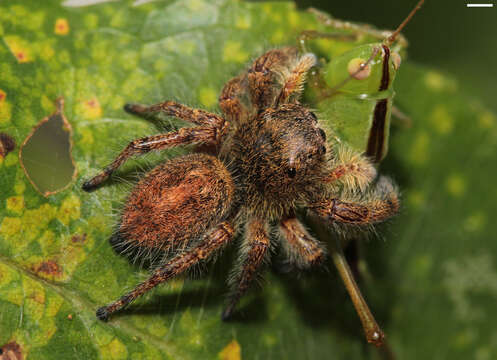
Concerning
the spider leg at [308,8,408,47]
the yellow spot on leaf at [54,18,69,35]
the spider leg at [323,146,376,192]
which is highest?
the yellow spot on leaf at [54,18,69,35]

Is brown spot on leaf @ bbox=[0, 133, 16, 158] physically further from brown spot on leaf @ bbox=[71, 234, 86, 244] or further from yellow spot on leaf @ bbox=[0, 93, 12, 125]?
brown spot on leaf @ bbox=[71, 234, 86, 244]

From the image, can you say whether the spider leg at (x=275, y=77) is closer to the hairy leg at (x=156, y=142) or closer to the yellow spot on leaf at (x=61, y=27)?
the hairy leg at (x=156, y=142)

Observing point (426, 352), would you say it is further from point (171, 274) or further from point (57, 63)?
point (57, 63)

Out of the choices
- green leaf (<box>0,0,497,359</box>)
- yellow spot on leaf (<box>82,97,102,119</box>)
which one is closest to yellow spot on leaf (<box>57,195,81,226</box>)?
green leaf (<box>0,0,497,359</box>)

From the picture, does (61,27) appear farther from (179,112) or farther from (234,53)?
(234,53)

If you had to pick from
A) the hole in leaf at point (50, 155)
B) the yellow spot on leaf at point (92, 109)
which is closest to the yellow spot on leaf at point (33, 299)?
the hole in leaf at point (50, 155)

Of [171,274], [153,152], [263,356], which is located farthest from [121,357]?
[153,152]
